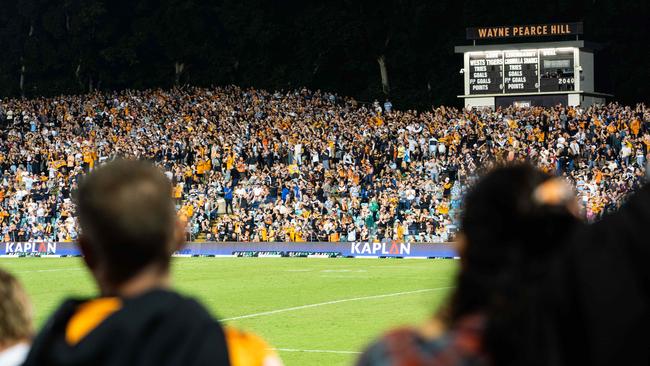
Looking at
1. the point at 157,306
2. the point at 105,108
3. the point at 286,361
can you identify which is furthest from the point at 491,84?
the point at 157,306

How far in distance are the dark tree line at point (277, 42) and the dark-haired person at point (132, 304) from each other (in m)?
66.2

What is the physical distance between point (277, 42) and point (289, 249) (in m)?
39.2

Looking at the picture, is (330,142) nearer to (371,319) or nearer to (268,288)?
(268,288)

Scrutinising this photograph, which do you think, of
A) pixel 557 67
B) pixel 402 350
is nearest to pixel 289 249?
pixel 557 67

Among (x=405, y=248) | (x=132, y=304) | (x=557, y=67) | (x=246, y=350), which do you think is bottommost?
(x=405, y=248)

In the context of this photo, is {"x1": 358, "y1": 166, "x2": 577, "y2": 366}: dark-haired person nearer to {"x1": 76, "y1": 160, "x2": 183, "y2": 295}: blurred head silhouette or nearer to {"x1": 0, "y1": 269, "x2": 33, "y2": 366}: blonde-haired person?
{"x1": 76, "y1": 160, "x2": 183, "y2": 295}: blurred head silhouette

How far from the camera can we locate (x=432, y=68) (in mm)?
73438

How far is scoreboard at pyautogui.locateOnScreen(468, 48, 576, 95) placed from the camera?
163 feet

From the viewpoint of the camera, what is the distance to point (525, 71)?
50.0m

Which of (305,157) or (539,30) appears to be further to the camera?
(539,30)

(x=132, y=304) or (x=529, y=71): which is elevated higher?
(x=529, y=71)

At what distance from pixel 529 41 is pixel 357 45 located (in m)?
25.9

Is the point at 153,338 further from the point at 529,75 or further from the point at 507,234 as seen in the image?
the point at 529,75

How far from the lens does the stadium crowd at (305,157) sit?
127ft
